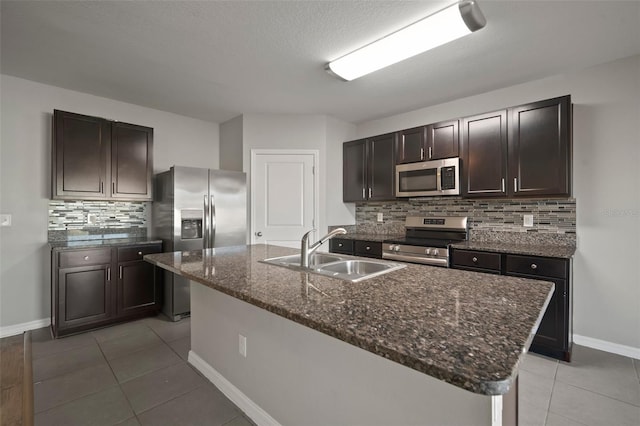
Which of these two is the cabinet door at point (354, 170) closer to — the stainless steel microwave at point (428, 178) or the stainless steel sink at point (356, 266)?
the stainless steel microwave at point (428, 178)

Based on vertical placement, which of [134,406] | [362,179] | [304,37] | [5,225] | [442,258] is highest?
[304,37]

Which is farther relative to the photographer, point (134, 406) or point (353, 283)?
point (134, 406)

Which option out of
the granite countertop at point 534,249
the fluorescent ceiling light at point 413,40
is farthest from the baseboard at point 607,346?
the fluorescent ceiling light at point 413,40

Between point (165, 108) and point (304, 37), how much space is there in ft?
7.86

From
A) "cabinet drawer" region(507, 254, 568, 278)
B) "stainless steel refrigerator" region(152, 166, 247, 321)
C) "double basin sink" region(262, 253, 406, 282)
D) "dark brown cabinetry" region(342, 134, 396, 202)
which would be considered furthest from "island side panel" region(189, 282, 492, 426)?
"dark brown cabinetry" region(342, 134, 396, 202)

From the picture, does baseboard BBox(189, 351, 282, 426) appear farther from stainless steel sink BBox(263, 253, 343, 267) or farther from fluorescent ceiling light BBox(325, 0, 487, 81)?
fluorescent ceiling light BBox(325, 0, 487, 81)

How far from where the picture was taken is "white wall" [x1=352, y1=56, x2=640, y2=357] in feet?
8.11

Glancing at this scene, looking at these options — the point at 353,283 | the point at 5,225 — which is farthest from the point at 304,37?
the point at 5,225

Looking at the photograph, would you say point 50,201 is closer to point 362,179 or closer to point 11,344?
point 11,344

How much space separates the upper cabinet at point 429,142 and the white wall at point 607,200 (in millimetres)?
949

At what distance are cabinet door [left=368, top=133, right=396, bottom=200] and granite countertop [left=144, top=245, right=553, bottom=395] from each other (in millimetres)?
2157

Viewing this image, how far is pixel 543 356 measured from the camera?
8.11 ft

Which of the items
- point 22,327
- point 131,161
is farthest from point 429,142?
point 22,327

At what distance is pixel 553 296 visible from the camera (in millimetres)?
2389
